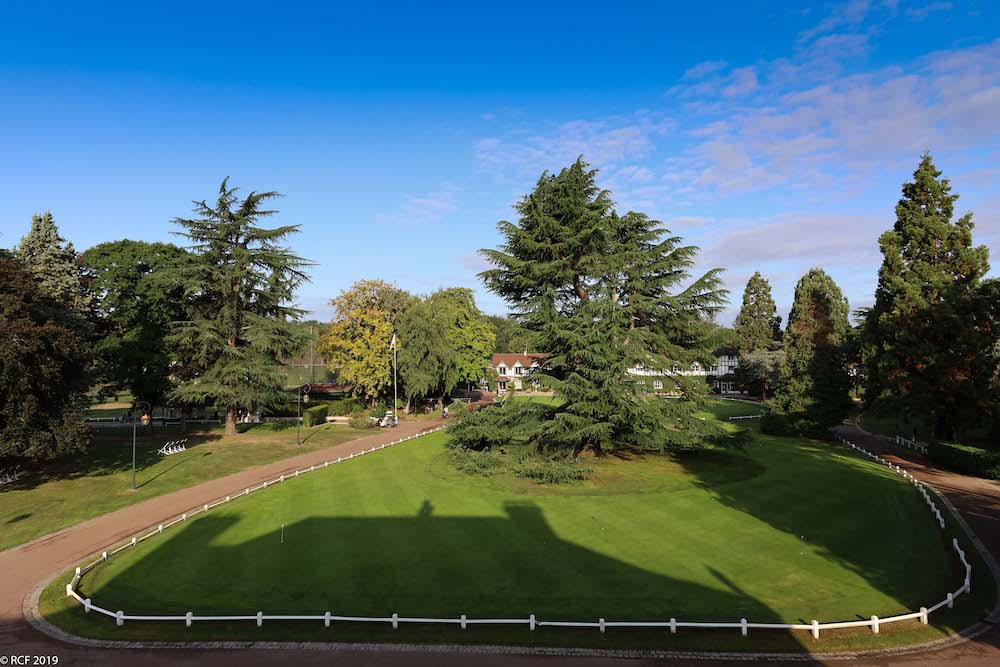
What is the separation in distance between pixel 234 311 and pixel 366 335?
15.2m

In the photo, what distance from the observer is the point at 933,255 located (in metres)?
38.4

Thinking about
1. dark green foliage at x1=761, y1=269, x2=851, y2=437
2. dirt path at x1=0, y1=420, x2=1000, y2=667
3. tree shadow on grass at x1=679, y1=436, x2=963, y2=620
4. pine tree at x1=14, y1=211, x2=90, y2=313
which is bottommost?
dirt path at x1=0, y1=420, x2=1000, y2=667

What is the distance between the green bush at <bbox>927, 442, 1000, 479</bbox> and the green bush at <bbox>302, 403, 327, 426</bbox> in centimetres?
5138

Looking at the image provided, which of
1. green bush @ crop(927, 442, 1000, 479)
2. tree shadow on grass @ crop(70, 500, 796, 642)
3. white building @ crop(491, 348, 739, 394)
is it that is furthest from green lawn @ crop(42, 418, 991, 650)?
white building @ crop(491, 348, 739, 394)

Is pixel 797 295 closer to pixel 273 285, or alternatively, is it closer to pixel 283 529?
pixel 273 285

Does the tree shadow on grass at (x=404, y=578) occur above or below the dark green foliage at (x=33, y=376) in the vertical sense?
below

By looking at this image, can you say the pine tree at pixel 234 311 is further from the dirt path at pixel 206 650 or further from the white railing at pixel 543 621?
the white railing at pixel 543 621

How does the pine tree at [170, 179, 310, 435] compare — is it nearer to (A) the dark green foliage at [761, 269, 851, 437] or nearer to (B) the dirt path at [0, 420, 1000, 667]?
(B) the dirt path at [0, 420, 1000, 667]

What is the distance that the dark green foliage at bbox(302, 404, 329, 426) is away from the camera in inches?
2024

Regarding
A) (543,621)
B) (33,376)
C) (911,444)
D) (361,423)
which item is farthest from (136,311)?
(911,444)

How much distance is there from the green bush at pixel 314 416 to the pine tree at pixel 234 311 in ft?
20.8

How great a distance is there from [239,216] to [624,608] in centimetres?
4267

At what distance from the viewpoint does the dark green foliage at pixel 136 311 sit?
135 feet

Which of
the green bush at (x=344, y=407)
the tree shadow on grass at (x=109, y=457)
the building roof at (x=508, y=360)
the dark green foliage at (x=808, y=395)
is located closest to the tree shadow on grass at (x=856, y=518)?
the dark green foliage at (x=808, y=395)
